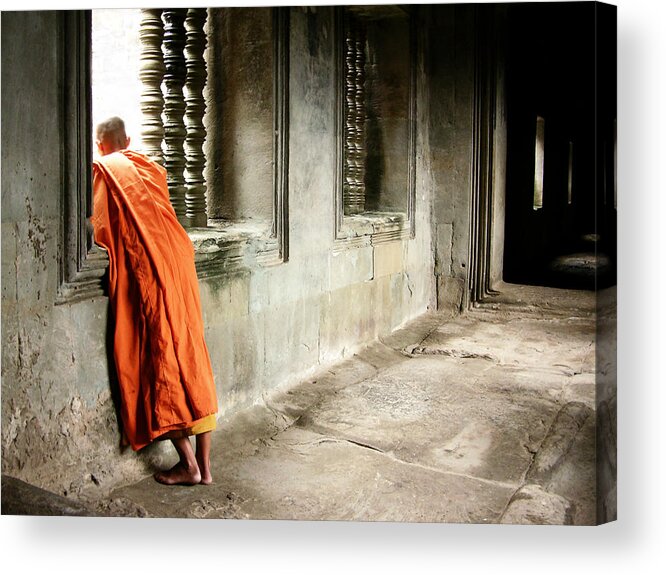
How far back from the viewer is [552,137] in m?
4.41

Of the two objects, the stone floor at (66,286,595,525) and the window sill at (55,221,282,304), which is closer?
the window sill at (55,221,282,304)

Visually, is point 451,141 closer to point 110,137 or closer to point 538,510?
point 110,137

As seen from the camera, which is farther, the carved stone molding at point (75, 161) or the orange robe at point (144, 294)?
Answer: the orange robe at point (144, 294)

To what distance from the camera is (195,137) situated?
13.1 ft

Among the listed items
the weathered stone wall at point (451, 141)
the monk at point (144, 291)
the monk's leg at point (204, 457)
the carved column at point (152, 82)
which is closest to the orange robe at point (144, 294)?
the monk at point (144, 291)

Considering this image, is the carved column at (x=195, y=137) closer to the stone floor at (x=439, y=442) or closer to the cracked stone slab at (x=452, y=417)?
the stone floor at (x=439, y=442)

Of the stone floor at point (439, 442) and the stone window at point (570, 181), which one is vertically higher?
the stone window at point (570, 181)

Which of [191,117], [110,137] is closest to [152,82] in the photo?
[191,117]

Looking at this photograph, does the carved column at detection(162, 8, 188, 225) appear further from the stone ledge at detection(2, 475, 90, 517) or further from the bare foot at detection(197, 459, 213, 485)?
the stone ledge at detection(2, 475, 90, 517)

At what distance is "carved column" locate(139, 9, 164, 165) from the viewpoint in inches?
148

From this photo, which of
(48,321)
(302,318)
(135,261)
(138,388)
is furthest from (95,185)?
(302,318)

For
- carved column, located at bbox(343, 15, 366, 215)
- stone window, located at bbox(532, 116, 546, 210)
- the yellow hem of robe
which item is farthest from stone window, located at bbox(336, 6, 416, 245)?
the yellow hem of robe

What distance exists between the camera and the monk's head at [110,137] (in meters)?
3.40

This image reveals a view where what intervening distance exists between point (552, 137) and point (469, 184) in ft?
1.80
